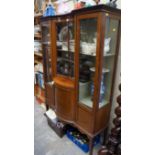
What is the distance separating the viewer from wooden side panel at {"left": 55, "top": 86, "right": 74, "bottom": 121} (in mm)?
1757

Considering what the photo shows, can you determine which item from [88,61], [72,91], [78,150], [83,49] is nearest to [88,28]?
[83,49]

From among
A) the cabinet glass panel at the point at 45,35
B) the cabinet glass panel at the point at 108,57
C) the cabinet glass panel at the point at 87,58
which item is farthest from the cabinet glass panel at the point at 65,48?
the cabinet glass panel at the point at 108,57

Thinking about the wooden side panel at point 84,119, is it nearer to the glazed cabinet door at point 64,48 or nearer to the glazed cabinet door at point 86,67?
the glazed cabinet door at point 86,67

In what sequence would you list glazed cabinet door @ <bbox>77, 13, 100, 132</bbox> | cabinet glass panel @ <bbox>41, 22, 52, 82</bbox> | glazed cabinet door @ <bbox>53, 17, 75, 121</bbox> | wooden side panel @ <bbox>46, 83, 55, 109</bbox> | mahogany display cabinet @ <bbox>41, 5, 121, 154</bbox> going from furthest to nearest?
wooden side panel @ <bbox>46, 83, 55, 109</bbox>
cabinet glass panel @ <bbox>41, 22, 52, 82</bbox>
glazed cabinet door @ <bbox>53, 17, 75, 121</bbox>
glazed cabinet door @ <bbox>77, 13, 100, 132</bbox>
mahogany display cabinet @ <bbox>41, 5, 121, 154</bbox>

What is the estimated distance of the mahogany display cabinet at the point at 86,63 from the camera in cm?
130

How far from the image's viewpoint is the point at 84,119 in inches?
64.1

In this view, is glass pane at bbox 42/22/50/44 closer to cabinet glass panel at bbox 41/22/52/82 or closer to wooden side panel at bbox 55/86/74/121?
cabinet glass panel at bbox 41/22/52/82

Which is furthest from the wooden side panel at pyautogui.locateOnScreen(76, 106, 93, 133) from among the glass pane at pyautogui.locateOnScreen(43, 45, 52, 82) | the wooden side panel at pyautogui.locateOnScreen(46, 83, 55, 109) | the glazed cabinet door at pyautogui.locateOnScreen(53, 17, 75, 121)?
the glass pane at pyautogui.locateOnScreen(43, 45, 52, 82)
